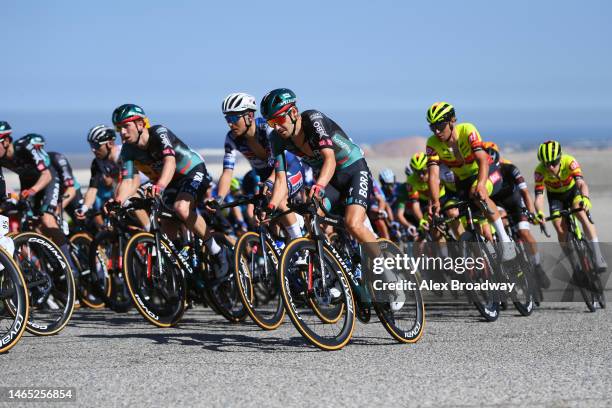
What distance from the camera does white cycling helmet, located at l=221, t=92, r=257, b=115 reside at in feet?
30.3

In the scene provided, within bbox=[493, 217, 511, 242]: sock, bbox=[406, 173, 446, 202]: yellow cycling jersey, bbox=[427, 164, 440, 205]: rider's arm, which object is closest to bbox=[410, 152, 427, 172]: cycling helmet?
bbox=[406, 173, 446, 202]: yellow cycling jersey

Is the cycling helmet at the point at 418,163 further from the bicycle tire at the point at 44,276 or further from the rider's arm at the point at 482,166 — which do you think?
the bicycle tire at the point at 44,276

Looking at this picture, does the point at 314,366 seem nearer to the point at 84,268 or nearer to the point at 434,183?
the point at 434,183

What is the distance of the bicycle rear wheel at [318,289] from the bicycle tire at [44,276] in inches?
86.5

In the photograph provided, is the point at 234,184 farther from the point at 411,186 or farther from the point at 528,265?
the point at 528,265

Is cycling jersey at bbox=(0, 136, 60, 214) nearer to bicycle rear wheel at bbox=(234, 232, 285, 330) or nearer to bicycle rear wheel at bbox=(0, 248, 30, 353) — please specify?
bicycle rear wheel at bbox=(234, 232, 285, 330)

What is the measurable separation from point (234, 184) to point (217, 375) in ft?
29.8

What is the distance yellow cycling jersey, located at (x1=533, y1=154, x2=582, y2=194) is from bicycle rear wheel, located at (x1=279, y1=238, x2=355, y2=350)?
5079mm

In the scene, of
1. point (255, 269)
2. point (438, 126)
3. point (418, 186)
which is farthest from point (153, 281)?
point (418, 186)

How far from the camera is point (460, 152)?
9.93m

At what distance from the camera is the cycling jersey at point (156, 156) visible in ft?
29.6

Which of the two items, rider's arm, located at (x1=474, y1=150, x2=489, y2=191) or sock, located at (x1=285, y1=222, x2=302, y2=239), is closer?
sock, located at (x1=285, y1=222, x2=302, y2=239)

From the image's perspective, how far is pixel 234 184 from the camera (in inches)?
596

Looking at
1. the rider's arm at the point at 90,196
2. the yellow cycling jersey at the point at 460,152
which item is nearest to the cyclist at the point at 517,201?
the yellow cycling jersey at the point at 460,152
